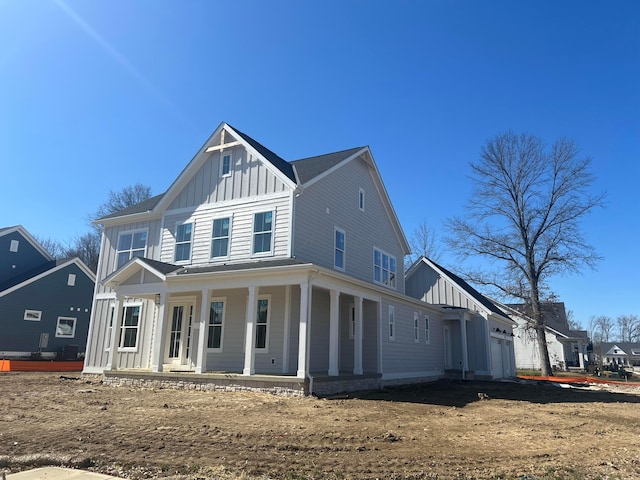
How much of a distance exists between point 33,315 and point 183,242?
1617 cm

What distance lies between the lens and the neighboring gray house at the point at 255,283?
1320 centimetres

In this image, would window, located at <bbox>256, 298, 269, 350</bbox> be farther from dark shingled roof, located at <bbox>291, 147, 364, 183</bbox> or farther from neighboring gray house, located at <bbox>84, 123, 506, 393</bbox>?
dark shingled roof, located at <bbox>291, 147, 364, 183</bbox>

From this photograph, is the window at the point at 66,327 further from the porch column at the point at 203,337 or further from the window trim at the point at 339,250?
the window trim at the point at 339,250

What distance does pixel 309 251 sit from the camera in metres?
15.2

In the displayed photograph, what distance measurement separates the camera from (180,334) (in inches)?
640

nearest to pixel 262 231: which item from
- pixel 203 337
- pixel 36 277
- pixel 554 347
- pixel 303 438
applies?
pixel 203 337

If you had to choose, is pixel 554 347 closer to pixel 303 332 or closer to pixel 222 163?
pixel 222 163

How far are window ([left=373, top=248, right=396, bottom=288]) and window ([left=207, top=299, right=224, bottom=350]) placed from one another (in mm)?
7165

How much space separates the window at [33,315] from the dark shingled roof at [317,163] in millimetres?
19301

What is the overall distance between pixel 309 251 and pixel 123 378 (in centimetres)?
716

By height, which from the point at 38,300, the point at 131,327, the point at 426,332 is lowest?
the point at 131,327

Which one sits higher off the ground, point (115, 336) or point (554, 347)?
point (554, 347)

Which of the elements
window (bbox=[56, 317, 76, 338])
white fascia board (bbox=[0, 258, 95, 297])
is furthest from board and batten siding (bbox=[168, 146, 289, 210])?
window (bbox=[56, 317, 76, 338])

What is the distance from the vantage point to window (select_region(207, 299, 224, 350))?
15.2 m
